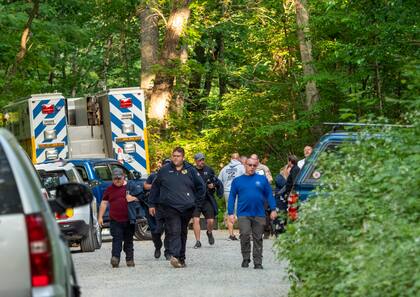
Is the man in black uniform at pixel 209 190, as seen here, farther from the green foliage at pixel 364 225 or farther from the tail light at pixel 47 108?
the green foliage at pixel 364 225

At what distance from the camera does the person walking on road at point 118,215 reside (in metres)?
19.8

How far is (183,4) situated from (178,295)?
2264 centimetres

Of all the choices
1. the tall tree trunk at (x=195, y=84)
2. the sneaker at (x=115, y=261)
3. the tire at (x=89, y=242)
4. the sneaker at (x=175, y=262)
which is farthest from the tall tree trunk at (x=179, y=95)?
the sneaker at (x=175, y=262)

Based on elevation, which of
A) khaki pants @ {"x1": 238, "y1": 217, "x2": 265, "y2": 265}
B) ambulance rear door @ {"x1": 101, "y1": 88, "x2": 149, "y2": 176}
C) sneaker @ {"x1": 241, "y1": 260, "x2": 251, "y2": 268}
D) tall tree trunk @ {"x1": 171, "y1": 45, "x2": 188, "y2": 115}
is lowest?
sneaker @ {"x1": 241, "y1": 260, "x2": 251, "y2": 268}

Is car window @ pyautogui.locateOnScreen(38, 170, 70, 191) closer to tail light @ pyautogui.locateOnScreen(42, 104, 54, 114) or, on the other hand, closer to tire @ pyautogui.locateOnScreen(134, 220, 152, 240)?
tire @ pyautogui.locateOnScreen(134, 220, 152, 240)

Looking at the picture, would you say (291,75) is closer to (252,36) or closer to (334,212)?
(252,36)

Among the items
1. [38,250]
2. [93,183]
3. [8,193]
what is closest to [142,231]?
[93,183]

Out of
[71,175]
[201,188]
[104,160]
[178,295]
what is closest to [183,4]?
[104,160]

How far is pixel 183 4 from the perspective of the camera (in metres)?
37.2

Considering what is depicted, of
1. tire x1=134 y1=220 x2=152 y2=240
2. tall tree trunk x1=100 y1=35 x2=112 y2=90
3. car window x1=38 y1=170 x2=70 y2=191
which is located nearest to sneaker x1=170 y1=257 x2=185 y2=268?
car window x1=38 y1=170 x2=70 y2=191

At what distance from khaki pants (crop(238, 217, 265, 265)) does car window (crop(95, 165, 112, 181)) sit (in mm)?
8193

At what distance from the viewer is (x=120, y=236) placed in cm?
1992

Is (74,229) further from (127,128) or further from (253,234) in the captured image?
(127,128)

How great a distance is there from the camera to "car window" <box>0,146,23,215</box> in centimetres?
727
